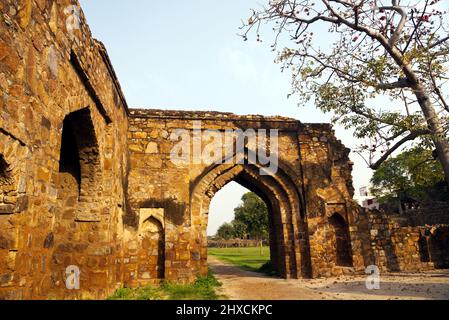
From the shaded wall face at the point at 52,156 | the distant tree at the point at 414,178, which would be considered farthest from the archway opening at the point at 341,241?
the shaded wall face at the point at 52,156

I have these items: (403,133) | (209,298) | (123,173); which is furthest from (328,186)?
(123,173)

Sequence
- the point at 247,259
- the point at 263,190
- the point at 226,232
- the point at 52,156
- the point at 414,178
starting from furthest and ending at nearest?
the point at 226,232 → the point at 247,259 → the point at 263,190 → the point at 414,178 → the point at 52,156

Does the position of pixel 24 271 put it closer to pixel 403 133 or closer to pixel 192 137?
pixel 192 137

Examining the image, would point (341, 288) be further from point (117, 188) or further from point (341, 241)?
point (117, 188)

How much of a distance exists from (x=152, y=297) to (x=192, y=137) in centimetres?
449

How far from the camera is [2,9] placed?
261cm

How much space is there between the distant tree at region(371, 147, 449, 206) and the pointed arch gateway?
323 cm

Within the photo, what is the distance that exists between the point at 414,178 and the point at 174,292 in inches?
283

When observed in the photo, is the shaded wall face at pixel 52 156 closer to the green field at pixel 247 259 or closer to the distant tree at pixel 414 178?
the green field at pixel 247 259

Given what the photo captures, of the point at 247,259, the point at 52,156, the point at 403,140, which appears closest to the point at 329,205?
the point at 403,140

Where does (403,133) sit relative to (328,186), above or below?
above

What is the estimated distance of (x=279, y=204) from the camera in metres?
9.69
